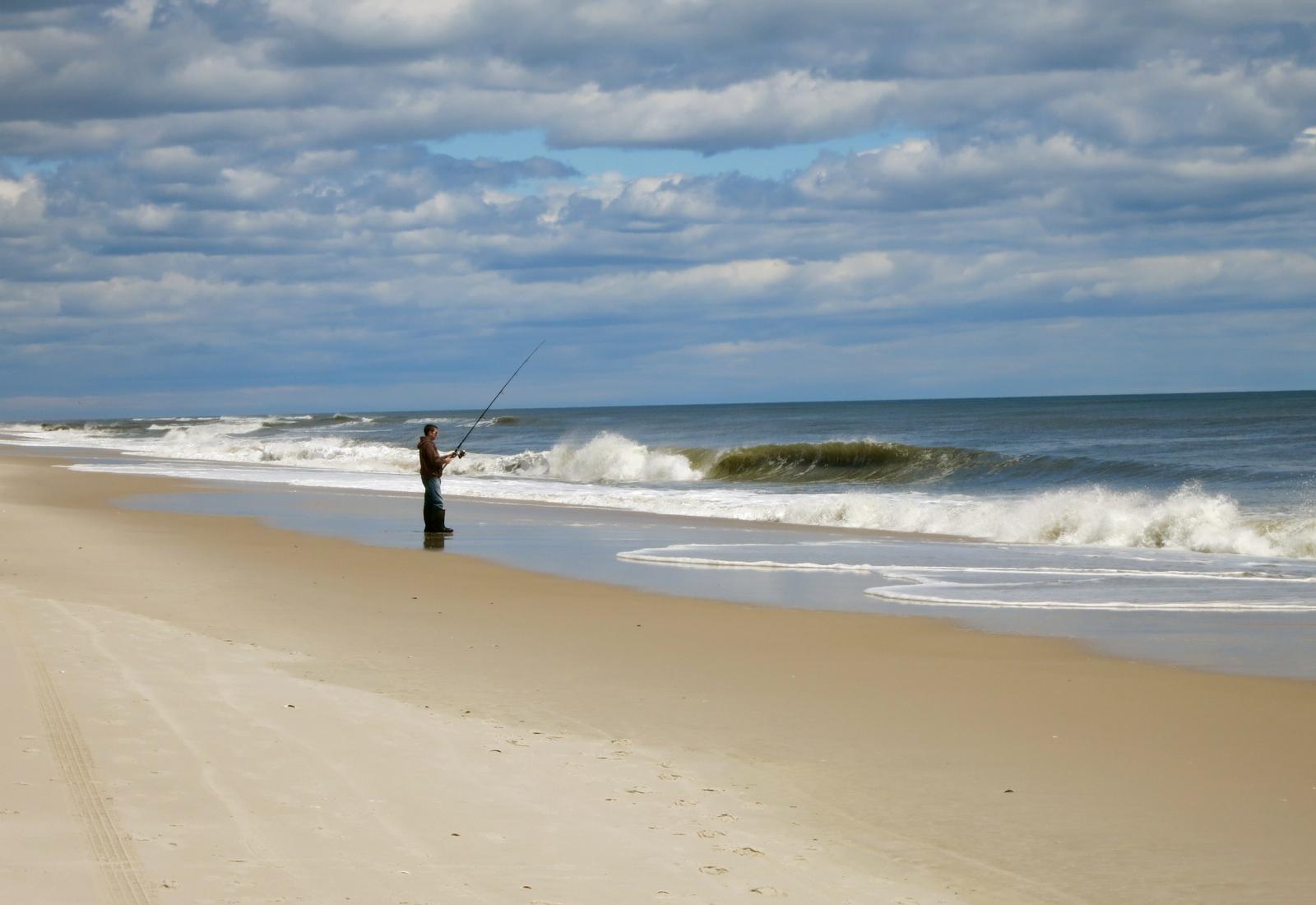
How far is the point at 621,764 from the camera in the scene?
5168mm

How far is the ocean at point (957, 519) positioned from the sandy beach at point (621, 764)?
167cm

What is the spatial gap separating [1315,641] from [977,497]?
14.1 metres

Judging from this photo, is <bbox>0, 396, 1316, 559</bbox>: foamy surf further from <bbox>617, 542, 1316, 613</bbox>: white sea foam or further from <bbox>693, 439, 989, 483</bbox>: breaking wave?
<bbox>617, 542, 1316, 613</bbox>: white sea foam

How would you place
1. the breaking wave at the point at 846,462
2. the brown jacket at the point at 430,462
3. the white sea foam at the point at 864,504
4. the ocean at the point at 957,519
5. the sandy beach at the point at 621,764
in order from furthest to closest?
the breaking wave at the point at 846,462 → the brown jacket at the point at 430,462 → the white sea foam at the point at 864,504 → the ocean at the point at 957,519 → the sandy beach at the point at 621,764

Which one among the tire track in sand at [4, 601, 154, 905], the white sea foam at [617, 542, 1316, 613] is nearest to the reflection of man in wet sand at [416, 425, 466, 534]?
the white sea foam at [617, 542, 1316, 613]

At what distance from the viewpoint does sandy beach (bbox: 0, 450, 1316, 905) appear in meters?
3.75

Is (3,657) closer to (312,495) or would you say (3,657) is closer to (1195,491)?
(312,495)

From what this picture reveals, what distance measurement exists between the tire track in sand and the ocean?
19.9 feet

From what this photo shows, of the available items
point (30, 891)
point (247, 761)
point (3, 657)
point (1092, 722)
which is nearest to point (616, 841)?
point (247, 761)

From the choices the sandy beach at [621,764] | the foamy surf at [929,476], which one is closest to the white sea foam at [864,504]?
the foamy surf at [929,476]

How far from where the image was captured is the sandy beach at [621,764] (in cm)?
375

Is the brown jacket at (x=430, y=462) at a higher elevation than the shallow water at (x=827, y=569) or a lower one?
higher

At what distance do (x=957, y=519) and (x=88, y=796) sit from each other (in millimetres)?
15273

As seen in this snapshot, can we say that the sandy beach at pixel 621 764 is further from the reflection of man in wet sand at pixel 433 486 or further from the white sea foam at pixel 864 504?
the white sea foam at pixel 864 504
